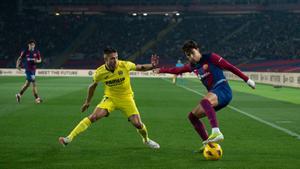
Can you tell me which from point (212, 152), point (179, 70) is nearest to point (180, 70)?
point (179, 70)

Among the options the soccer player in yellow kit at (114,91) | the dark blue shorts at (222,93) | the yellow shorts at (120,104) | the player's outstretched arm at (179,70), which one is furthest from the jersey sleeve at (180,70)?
the yellow shorts at (120,104)

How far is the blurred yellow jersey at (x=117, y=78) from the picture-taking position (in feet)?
32.0

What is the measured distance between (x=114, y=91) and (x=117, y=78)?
0.32 m

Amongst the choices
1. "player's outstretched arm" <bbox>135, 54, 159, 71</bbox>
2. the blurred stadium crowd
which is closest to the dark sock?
"player's outstretched arm" <bbox>135, 54, 159, 71</bbox>

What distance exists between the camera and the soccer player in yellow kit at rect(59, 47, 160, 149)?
31.6ft

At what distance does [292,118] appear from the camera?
15.8 m

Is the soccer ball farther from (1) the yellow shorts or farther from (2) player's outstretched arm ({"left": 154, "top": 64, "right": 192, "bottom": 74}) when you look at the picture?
(1) the yellow shorts

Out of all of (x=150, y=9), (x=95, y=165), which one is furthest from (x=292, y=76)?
(x=150, y=9)

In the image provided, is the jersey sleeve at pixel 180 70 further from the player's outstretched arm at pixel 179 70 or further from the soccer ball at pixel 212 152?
the soccer ball at pixel 212 152

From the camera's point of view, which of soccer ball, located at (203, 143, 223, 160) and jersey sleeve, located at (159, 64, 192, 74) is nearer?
soccer ball, located at (203, 143, 223, 160)

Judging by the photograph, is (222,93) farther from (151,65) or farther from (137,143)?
(137,143)

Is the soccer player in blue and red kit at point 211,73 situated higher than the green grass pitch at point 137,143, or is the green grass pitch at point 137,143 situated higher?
the soccer player in blue and red kit at point 211,73

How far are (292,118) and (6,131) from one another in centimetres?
847

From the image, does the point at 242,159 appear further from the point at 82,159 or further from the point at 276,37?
the point at 276,37
